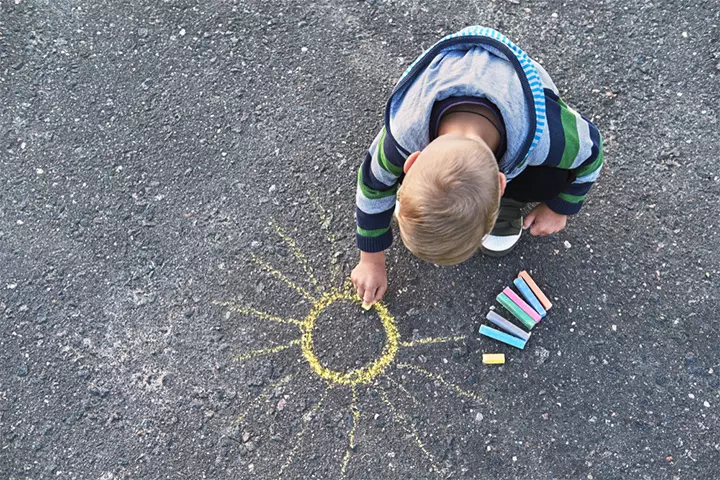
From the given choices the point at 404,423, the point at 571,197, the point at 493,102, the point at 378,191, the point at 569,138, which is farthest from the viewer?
the point at 404,423

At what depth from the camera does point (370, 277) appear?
7.64ft

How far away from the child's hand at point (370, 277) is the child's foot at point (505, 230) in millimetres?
437

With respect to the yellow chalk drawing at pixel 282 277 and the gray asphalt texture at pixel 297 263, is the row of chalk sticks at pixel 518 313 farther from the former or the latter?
the yellow chalk drawing at pixel 282 277

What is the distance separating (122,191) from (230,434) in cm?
121

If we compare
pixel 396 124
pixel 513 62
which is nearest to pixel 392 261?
pixel 396 124

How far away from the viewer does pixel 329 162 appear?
2.65 m

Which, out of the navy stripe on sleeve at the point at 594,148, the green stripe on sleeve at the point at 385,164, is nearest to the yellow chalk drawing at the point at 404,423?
the green stripe on sleeve at the point at 385,164

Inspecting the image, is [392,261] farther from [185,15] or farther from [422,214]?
[185,15]

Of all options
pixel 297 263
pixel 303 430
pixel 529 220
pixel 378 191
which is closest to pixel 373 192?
pixel 378 191

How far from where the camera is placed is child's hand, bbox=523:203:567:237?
7.54 feet

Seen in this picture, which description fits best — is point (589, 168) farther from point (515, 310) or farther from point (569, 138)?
point (515, 310)

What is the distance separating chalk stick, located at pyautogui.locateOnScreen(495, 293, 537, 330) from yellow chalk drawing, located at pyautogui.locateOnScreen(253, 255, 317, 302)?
0.78 metres

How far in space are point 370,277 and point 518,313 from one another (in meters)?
0.62

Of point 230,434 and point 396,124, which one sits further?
point 230,434
